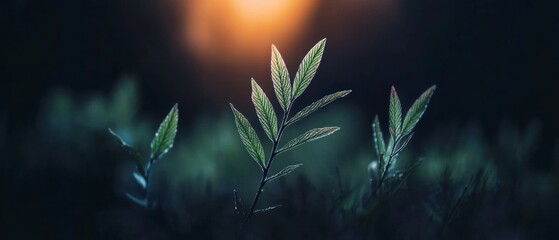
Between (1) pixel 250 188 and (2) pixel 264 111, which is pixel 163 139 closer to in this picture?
(2) pixel 264 111

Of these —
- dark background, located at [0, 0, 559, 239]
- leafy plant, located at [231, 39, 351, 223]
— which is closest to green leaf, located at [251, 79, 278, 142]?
leafy plant, located at [231, 39, 351, 223]

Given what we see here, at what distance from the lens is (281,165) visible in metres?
0.64

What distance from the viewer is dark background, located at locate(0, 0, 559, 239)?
5.90 feet

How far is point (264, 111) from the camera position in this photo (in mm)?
386

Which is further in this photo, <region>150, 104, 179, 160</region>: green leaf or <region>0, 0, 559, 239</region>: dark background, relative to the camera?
<region>0, 0, 559, 239</region>: dark background

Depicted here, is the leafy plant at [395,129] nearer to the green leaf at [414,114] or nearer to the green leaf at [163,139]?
the green leaf at [414,114]

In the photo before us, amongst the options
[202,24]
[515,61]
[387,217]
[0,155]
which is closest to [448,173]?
[387,217]

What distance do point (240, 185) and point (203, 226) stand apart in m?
0.16

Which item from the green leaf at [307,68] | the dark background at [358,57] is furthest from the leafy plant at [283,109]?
the dark background at [358,57]

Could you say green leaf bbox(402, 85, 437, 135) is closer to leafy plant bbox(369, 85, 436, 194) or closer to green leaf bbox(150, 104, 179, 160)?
leafy plant bbox(369, 85, 436, 194)

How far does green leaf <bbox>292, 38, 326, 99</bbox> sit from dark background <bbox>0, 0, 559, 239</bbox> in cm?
86

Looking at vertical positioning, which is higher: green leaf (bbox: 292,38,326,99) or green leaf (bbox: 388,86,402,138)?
green leaf (bbox: 292,38,326,99)

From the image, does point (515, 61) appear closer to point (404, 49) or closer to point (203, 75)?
point (404, 49)

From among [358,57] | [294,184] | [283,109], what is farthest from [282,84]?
[358,57]
